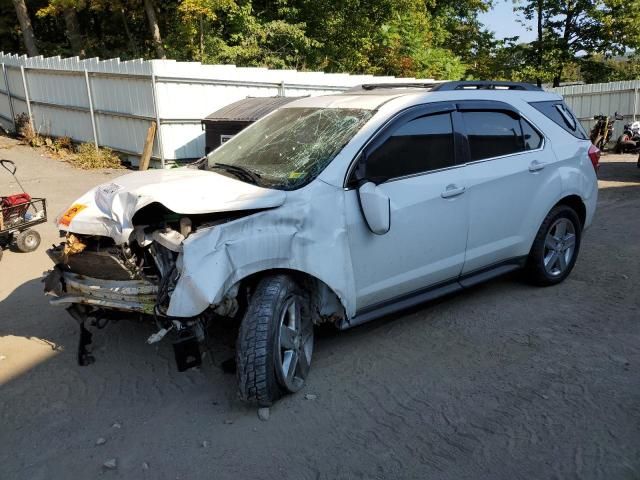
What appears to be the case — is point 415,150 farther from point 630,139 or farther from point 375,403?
point 630,139

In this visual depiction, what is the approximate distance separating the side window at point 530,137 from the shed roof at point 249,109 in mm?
4934

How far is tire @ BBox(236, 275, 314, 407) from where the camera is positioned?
10.8 ft

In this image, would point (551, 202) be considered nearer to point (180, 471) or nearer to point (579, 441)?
point (579, 441)

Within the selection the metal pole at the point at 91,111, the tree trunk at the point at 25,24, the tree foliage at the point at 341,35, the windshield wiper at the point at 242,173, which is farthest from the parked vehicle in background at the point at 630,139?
the tree trunk at the point at 25,24

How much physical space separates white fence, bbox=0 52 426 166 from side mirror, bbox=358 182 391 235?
8.63 m

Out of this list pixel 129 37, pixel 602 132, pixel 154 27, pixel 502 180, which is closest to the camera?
pixel 502 180

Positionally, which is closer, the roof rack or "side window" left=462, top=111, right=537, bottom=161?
"side window" left=462, top=111, right=537, bottom=161

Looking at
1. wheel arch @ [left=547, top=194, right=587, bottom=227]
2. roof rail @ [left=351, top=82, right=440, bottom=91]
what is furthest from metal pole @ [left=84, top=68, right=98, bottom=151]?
wheel arch @ [left=547, top=194, right=587, bottom=227]

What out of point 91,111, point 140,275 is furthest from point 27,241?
point 91,111

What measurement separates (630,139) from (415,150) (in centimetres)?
1441

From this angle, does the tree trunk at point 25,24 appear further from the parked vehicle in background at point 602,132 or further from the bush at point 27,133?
the parked vehicle in background at point 602,132

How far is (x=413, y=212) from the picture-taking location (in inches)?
159

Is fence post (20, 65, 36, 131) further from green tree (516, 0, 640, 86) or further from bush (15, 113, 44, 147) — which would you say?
green tree (516, 0, 640, 86)

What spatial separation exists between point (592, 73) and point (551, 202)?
27062mm
